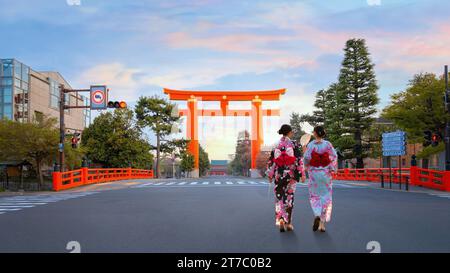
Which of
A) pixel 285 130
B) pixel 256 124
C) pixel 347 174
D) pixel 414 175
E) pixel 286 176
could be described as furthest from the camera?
pixel 256 124

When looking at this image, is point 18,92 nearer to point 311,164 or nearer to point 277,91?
point 277,91

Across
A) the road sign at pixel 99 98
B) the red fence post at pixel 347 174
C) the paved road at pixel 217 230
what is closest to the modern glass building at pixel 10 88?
the road sign at pixel 99 98

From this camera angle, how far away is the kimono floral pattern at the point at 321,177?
744cm

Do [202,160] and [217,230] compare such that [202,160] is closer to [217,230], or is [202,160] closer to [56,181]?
[56,181]

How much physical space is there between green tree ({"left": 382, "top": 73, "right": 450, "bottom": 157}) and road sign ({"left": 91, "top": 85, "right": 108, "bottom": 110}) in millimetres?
21354

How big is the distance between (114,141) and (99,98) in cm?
1923

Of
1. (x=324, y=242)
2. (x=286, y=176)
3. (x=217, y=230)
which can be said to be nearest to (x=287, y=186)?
(x=286, y=176)

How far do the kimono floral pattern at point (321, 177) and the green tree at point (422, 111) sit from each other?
86.1 ft

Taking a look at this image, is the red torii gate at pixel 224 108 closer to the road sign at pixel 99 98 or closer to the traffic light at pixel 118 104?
the road sign at pixel 99 98

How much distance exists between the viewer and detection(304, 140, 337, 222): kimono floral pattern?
744 cm

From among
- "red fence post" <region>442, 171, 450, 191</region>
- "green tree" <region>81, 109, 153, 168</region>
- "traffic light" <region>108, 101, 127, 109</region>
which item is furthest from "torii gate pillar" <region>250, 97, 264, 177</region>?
"red fence post" <region>442, 171, 450, 191</region>

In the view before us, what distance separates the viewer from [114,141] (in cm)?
4225

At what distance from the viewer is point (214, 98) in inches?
1975

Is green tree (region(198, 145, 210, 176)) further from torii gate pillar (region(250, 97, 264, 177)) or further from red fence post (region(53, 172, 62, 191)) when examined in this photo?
red fence post (region(53, 172, 62, 191))
